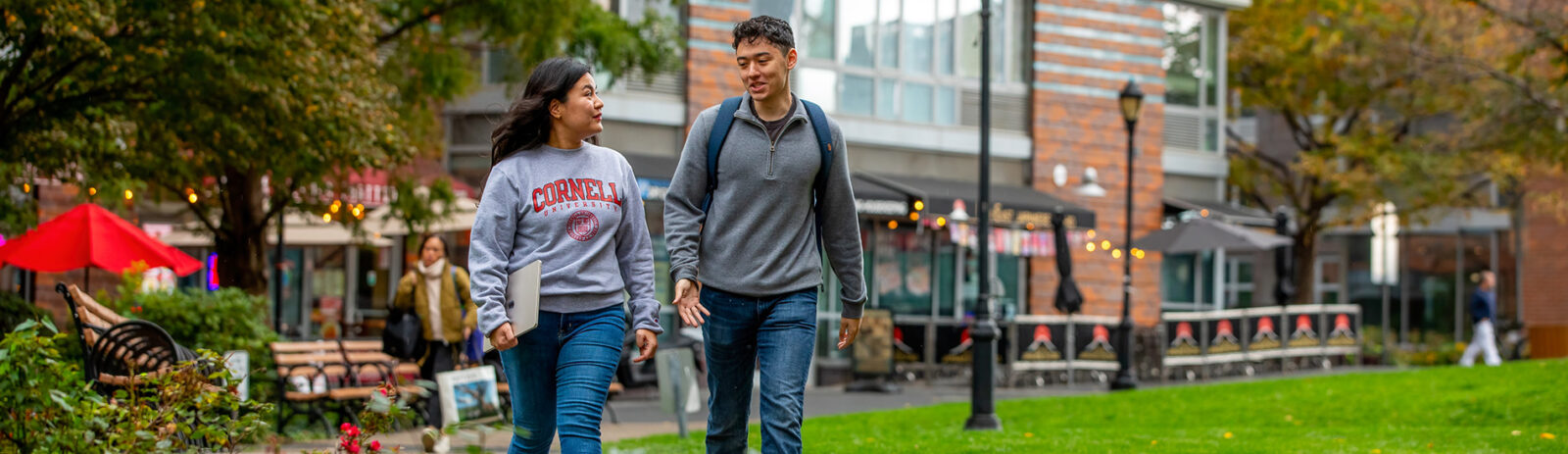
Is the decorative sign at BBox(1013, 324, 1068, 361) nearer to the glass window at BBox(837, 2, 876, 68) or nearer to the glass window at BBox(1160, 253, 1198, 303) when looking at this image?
the glass window at BBox(837, 2, 876, 68)

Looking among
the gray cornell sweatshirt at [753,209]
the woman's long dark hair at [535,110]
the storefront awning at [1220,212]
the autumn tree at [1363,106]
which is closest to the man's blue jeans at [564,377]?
the gray cornell sweatshirt at [753,209]

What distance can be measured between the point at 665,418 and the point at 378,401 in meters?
10.5

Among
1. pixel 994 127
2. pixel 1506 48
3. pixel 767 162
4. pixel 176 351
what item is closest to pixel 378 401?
pixel 767 162

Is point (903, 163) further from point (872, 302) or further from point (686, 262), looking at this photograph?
point (686, 262)

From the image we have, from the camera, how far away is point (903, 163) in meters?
23.0

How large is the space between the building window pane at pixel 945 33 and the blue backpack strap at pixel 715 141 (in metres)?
17.8

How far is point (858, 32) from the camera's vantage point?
22.2 metres

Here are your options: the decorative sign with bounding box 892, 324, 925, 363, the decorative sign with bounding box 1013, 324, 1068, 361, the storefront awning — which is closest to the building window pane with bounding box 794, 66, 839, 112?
the decorative sign with bounding box 892, 324, 925, 363

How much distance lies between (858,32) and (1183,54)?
24.0 feet

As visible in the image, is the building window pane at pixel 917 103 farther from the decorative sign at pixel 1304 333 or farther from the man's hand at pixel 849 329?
the man's hand at pixel 849 329

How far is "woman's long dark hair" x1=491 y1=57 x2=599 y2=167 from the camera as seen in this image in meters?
5.24

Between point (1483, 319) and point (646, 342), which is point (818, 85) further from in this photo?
point (646, 342)

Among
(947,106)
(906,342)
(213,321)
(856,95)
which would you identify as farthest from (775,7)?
(213,321)

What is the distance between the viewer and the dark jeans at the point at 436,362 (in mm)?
12172
